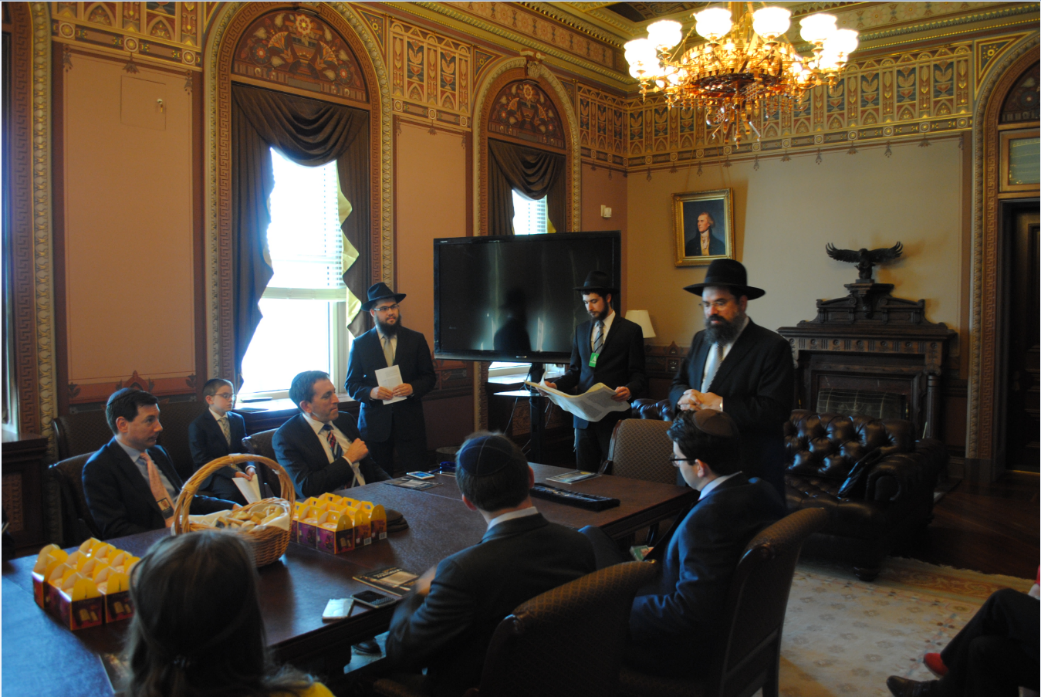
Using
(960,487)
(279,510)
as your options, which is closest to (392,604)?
(279,510)

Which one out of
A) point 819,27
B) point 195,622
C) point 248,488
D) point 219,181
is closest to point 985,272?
point 819,27

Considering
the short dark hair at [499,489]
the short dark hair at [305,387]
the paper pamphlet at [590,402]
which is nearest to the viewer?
the short dark hair at [499,489]

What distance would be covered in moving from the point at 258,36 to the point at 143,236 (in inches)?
62.9

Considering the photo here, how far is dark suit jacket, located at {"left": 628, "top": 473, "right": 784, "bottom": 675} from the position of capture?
1.88 m

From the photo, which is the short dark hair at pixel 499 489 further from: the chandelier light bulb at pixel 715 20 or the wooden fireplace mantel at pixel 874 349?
the wooden fireplace mantel at pixel 874 349

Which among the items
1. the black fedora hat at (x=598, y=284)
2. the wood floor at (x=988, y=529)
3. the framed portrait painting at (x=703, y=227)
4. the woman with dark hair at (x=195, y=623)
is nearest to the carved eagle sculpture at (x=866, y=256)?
the framed portrait painting at (x=703, y=227)

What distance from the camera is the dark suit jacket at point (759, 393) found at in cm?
301

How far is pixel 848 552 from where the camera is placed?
404 centimetres

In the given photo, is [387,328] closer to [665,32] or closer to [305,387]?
[305,387]

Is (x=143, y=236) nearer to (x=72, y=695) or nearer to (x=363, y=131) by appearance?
(x=363, y=131)

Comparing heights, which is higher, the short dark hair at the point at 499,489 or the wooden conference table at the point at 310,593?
the short dark hair at the point at 499,489

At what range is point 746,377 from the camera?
10.2 ft

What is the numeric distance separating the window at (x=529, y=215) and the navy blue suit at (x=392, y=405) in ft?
9.23

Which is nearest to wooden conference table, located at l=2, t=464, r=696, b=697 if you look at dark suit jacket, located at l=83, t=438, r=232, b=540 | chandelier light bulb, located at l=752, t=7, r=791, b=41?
dark suit jacket, located at l=83, t=438, r=232, b=540
